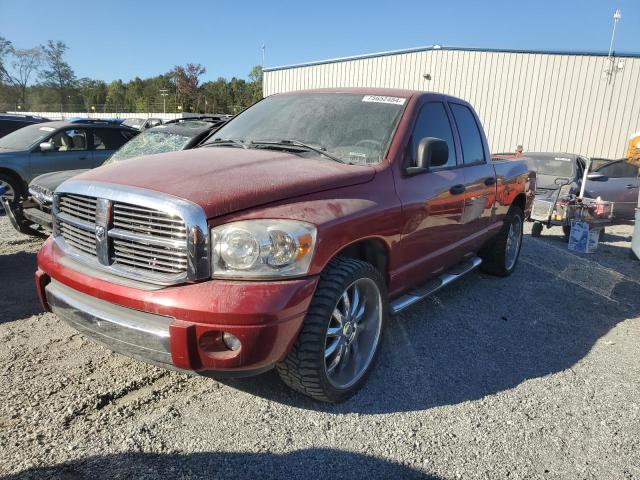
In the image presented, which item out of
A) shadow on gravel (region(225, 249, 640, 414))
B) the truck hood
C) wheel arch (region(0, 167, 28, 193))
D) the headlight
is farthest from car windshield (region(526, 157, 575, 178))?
wheel arch (region(0, 167, 28, 193))

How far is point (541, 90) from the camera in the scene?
17734mm

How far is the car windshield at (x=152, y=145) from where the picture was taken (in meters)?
6.81

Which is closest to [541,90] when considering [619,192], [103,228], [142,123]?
[619,192]

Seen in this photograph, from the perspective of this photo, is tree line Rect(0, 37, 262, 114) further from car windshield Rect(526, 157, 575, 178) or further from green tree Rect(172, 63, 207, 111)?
car windshield Rect(526, 157, 575, 178)

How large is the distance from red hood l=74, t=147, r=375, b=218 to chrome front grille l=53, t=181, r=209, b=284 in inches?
3.7

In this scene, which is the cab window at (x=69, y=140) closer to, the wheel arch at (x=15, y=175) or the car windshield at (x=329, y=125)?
the wheel arch at (x=15, y=175)

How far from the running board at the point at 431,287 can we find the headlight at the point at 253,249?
3.84ft

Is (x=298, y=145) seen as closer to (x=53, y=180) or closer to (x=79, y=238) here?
(x=79, y=238)

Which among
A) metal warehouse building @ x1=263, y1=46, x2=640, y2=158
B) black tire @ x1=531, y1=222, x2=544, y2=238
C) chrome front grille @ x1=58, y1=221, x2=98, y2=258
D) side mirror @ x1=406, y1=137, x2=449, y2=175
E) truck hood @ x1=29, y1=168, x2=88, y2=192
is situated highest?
metal warehouse building @ x1=263, y1=46, x2=640, y2=158

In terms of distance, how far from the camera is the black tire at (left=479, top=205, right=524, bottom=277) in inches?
220

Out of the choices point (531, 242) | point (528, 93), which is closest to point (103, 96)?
point (528, 93)

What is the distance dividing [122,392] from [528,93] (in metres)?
18.7

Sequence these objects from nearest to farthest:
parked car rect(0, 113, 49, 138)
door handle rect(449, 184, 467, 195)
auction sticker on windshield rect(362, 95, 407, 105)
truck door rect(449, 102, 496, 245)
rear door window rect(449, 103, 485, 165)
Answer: auction sticker on windshield rect(362, 95, 407, 105)
door handle rect(449, 184, 467, 195)
truck door rect(449, 102, 496, 245)
rear door window rect(449, 103, 485, 165)
parked car rect(0, 113, 49, 138)

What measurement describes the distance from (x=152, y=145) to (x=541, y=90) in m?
15.7
